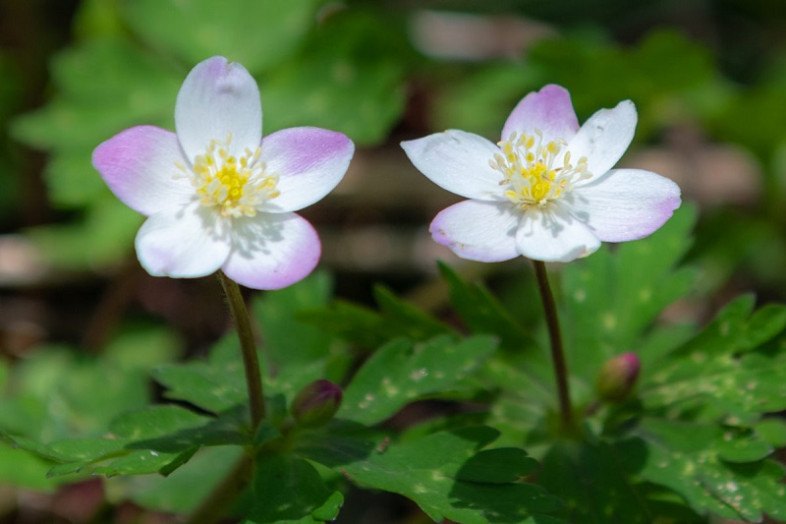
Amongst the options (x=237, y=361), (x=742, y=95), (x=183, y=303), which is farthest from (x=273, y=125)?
(x=742, y=95)

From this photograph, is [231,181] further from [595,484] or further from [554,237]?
[595,484]

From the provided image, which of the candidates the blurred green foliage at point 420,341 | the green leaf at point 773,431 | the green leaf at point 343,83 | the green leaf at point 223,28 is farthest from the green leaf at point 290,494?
the green leaf at point 223,28

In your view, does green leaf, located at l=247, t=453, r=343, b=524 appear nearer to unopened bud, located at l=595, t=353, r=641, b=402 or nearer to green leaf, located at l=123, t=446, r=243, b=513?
green leaf, located at l=123, t=446, r=243, b=513

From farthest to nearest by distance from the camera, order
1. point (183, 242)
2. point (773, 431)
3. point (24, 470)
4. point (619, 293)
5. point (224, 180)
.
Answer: point (24, 470)
point (619, 293)
point (773, 431)
point (224, 180)
point (183, 242)

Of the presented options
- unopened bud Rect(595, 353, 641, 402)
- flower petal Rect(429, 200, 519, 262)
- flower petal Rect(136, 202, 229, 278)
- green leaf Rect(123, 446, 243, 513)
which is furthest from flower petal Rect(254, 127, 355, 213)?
green leaf Rect(123, 446, 243, 513)

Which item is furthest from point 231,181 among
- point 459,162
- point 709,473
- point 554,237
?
point 709,473

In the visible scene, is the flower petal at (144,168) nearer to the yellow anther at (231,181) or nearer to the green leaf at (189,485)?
the yellow anther at (231,181)
